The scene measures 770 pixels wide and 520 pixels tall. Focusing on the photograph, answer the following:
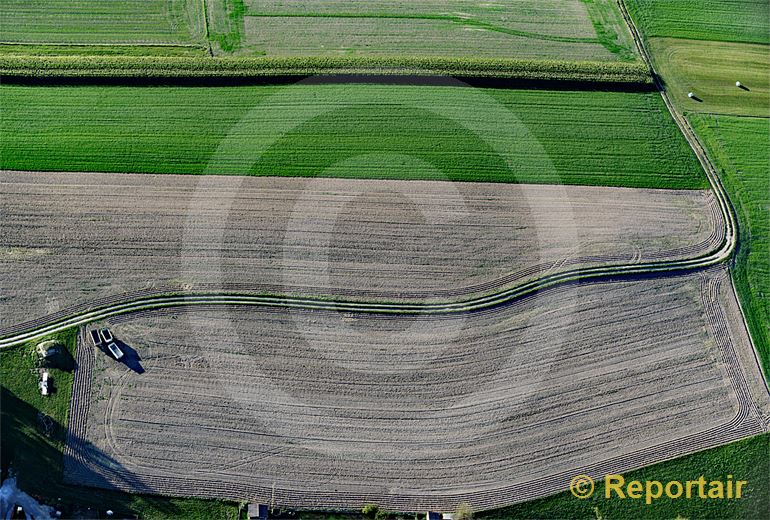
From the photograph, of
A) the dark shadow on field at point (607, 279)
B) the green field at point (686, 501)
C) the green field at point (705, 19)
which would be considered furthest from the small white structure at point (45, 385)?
the green field at point (705, 19)

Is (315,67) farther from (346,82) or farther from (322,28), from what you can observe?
(322,28)

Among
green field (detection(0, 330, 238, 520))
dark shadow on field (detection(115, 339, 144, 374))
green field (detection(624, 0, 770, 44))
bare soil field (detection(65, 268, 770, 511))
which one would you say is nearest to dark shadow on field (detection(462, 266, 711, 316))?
bare soil field (detection(65, 268, 770, 511))

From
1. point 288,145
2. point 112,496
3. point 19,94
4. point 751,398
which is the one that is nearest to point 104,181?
point 19,94

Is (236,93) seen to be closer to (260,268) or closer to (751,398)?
(260,268)

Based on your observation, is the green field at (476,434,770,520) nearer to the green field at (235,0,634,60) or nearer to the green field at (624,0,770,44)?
the green field at (235,0,634,60)

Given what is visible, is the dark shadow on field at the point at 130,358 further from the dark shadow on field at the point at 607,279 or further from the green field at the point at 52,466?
the dark shadow on field at the point at 607,279

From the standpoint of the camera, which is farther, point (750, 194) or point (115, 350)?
point (750, 194)

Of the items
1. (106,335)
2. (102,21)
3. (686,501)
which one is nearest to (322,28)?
(102,21)
